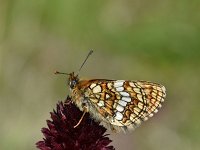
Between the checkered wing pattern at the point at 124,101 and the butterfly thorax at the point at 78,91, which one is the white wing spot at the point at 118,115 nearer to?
the checkered wing pattern at the point at 124,101

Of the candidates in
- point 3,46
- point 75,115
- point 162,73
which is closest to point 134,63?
point 162,73

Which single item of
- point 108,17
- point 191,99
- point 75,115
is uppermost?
point 108,17

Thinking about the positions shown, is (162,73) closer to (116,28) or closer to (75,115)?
(116,28)

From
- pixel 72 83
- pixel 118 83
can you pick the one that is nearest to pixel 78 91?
pixel 72 83

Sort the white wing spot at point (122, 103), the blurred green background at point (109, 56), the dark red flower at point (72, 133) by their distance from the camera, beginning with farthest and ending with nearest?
the blurred green background at point (109, 56) < the white wing spot at point (122, 103) < the dark red flower at point (72, 133)

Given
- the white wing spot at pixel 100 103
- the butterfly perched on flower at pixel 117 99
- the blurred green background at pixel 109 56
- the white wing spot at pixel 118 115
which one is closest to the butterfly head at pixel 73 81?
the butterfly perched on flower at pixel 117 99
